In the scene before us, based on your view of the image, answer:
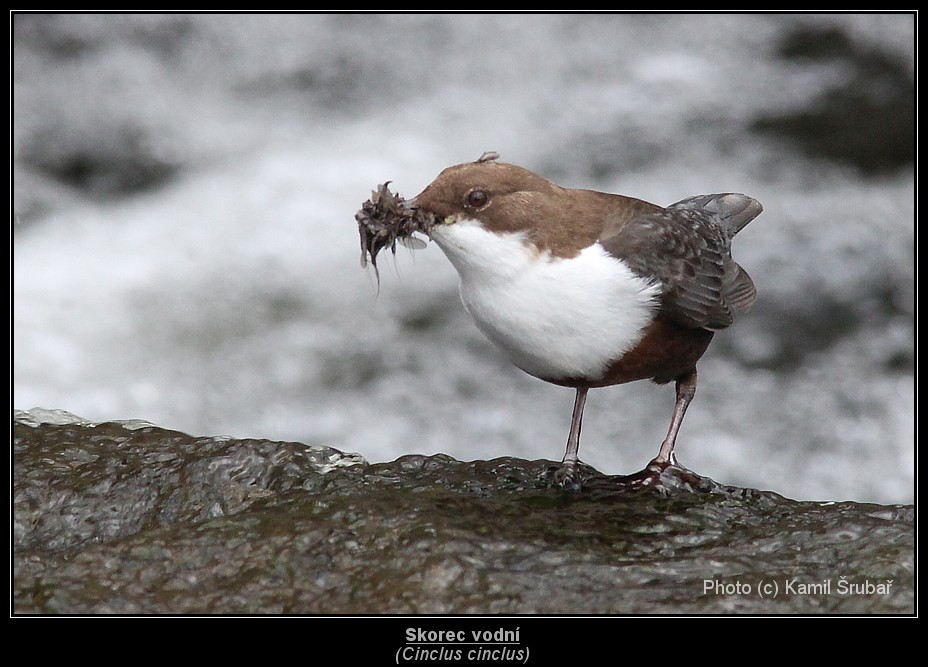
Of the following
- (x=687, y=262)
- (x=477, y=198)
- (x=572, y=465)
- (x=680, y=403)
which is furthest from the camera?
(x=680, y=403)

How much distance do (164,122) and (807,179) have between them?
15.6 feet

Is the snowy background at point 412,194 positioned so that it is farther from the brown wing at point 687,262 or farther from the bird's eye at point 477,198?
the bird's eye at point 477,198

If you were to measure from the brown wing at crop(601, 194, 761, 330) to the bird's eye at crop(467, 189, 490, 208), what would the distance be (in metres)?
0.39

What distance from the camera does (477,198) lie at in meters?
3.12

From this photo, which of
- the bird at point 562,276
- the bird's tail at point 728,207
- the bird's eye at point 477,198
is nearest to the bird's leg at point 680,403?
the bird at point 562,276

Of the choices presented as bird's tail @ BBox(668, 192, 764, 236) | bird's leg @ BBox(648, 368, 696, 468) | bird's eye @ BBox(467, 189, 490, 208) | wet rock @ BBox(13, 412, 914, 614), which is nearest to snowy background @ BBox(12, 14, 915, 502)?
bird's tail @ BBox(668, 192, 764, 236)

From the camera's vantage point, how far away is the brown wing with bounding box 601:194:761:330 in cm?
329

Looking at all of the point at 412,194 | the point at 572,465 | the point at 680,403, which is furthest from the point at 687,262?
the point at 412,194

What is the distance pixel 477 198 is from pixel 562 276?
336mm

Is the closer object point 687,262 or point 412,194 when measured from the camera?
point 687,262

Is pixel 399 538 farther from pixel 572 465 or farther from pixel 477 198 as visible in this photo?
pixel 477 198

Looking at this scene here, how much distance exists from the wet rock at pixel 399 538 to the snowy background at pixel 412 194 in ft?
9.20

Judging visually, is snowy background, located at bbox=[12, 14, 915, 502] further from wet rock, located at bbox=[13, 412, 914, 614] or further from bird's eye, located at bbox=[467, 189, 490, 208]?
bird's eye, located at bbox=[467, 189, 490, 208]

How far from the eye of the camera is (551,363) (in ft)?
10.5
